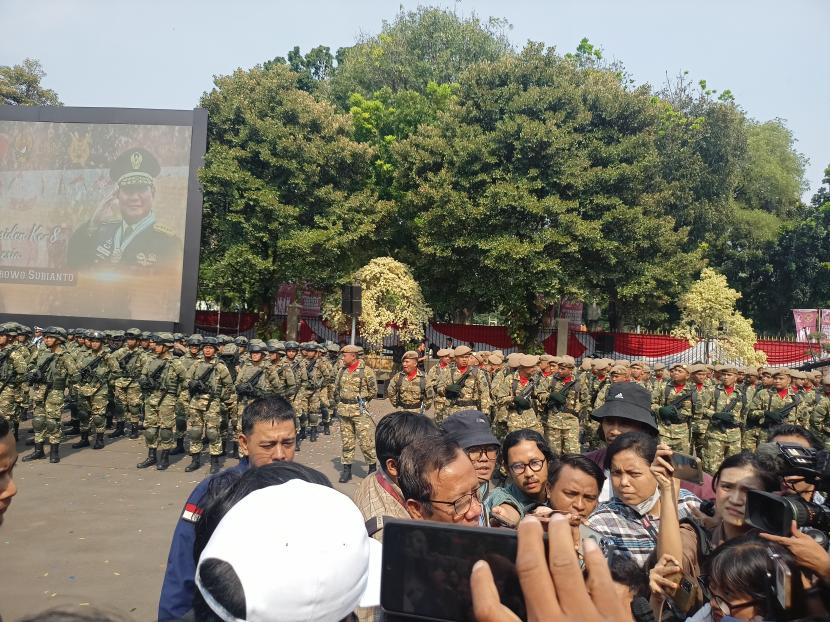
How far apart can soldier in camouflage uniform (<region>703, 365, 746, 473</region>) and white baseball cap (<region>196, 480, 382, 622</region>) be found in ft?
31.0

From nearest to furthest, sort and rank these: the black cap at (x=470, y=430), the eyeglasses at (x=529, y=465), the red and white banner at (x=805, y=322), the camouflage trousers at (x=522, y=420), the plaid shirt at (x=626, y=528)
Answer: the plaid shirt at (x=626, y=528) < the eyeglasses at (x=529, y=465) < the black cap at (x=470, y=430) < the camouflage trousers at (x=522, y=420) < the red and white banner at (x=805, y=322)

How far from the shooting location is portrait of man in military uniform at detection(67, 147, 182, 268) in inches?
713

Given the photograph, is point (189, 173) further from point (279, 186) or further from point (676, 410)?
point (676, 410)

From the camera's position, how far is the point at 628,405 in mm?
4188

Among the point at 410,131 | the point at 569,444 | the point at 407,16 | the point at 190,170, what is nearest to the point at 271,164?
the point at 190,170

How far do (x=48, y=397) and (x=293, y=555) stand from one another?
989 cm

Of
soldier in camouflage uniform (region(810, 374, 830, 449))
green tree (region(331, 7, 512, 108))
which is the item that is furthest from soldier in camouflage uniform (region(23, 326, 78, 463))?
green tree (region(331, 7, 512, 108))

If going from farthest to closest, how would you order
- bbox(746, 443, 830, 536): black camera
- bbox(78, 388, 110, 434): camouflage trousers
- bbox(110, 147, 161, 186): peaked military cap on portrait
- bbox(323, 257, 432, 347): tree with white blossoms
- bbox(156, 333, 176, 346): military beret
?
1. bbox(323, 257, 432, 347): tree with white blossoms
2. bbox(110, 147, 161, 186): peaked military cap on portrait
3. bbox(156, 333, 176, 346): military beret
4. bbox(78, 388, 110, 434): camouflage trousers
5. bbox(746, 443, 830, 536): black camera

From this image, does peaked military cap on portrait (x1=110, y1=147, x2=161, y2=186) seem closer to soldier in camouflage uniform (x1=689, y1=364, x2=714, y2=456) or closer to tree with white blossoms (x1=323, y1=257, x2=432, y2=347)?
tree with white blossoms (x1=323, y1=257, x2=432, y2=347)

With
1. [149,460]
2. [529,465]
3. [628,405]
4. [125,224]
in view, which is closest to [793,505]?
[529,465]

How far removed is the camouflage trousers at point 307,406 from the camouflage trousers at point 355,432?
2.39 meters

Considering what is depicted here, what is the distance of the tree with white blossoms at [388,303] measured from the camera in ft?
61.6

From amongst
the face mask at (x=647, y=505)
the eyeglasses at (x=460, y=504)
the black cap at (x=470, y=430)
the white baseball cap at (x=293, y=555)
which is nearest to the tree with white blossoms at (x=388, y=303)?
the black cap at (x=470, y=430)

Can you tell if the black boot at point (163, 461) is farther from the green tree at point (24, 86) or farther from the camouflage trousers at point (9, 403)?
the green tree at point (24, 86)
